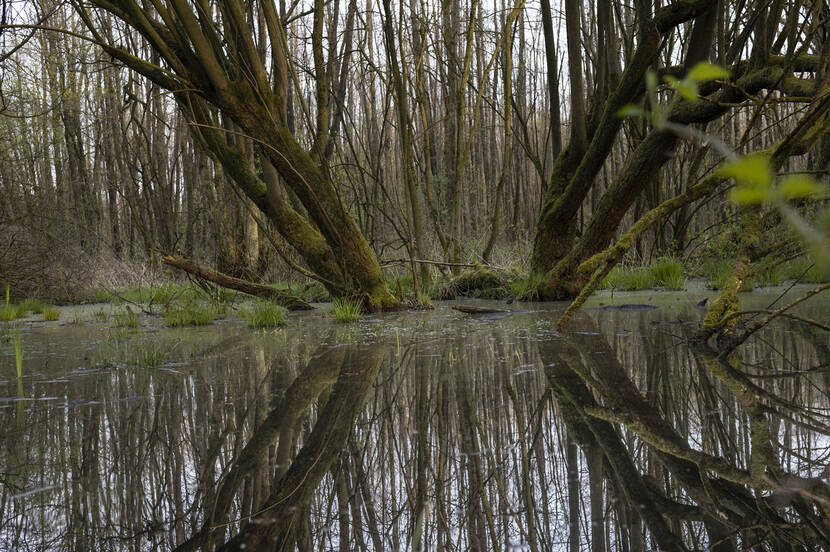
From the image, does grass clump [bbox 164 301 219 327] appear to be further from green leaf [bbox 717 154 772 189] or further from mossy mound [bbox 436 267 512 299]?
green leaf [bbox 717 154 772 189]

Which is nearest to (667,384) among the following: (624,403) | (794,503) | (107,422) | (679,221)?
(624,403)

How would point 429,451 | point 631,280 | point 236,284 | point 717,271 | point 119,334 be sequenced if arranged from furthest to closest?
point 631,280, point 717,271, point 236,284, point 119,334, point 429,451

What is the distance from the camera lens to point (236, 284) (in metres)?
4.77

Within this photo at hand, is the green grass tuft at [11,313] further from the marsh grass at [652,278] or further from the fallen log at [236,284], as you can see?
the marsh grass at [652,278]

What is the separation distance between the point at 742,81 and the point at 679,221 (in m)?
4.07

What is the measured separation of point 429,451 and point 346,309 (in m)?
2.78

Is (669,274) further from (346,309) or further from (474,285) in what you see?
(346,309)

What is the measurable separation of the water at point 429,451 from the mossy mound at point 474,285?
355 centimetres

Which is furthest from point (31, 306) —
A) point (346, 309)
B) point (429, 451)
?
point (429, 451)

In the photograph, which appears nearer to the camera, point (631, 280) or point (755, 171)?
point (755, 171)

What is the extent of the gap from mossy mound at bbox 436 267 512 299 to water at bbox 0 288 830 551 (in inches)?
140

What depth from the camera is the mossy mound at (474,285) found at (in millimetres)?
6102

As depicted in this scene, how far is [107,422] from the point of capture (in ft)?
5.24

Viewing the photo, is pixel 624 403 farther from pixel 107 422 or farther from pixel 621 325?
pixel 621 325
